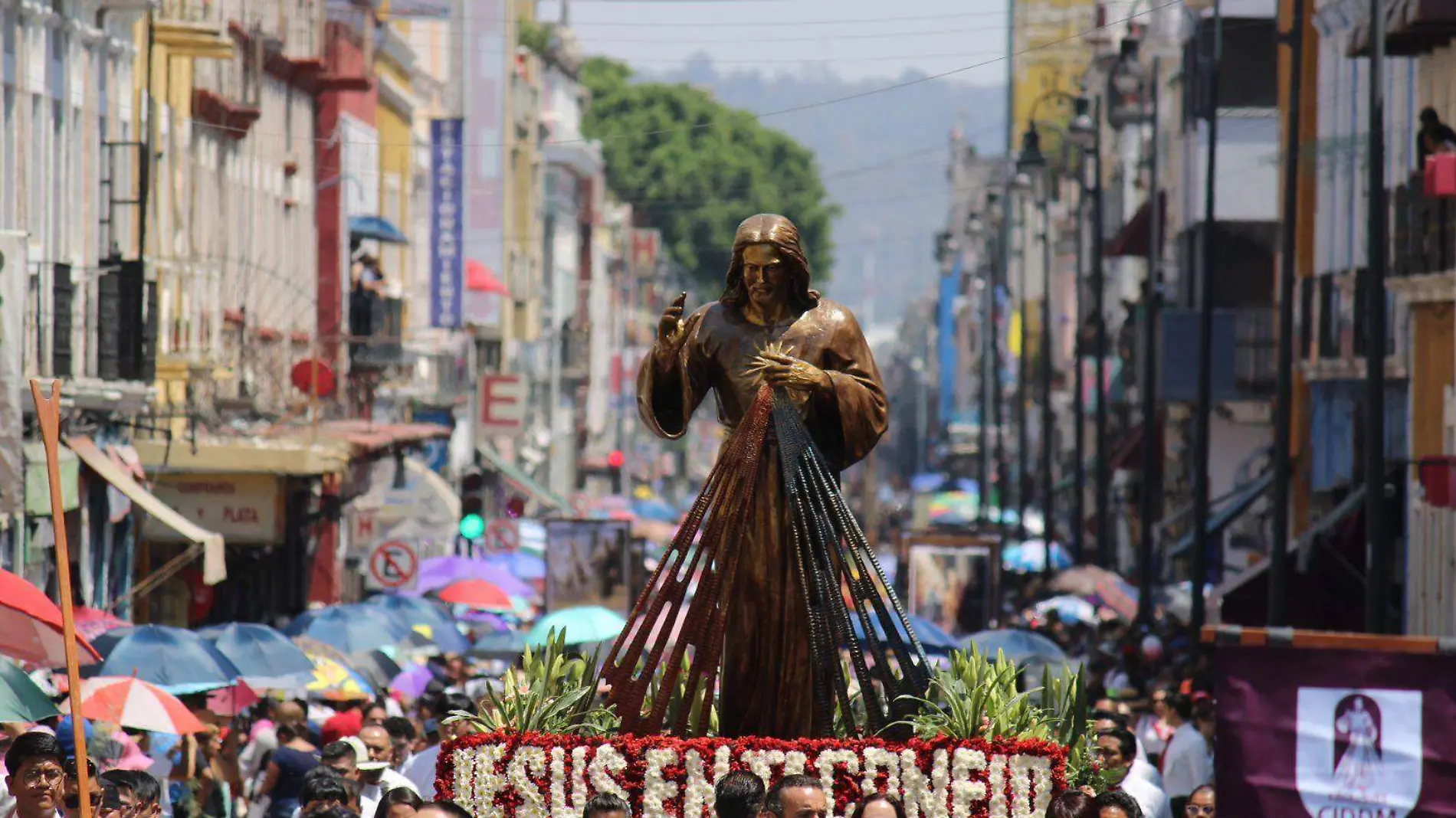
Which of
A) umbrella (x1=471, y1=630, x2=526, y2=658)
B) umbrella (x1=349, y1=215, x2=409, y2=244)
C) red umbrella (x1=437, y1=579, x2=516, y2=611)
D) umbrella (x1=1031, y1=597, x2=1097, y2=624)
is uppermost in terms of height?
umbrella (x1=349, y1=215, x2=409, y2=244)

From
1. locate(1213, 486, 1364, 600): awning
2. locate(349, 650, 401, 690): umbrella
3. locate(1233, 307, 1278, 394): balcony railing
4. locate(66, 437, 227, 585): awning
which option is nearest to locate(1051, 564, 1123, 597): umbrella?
locate(1233, 307, 1278, 394): balcony railing

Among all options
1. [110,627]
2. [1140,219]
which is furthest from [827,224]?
[110,627]


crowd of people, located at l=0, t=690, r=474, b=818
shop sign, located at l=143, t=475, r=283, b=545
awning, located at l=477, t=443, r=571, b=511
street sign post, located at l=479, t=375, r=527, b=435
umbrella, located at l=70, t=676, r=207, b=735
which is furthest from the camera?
awning, located at l=477, t=443, r=571, b=511

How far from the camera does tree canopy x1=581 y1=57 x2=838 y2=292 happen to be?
338 feet

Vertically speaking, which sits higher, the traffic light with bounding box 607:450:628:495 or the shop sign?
the shop sign

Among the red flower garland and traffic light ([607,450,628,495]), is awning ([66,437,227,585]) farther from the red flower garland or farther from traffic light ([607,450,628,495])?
traffic light ([607,450,628,495])

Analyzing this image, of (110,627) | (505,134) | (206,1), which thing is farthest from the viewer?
(505,134)

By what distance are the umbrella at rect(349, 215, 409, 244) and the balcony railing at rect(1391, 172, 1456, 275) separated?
1862cm

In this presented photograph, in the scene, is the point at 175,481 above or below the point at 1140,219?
below

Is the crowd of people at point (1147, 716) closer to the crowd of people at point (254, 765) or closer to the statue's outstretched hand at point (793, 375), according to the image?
the statue's outstretched hand at point (793, 375)

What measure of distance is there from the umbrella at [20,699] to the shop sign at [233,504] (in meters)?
16.7

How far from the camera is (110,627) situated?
71.6ft

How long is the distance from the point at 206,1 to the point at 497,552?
1068 centimetres

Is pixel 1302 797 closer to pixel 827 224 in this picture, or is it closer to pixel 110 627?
pixel 110 627
